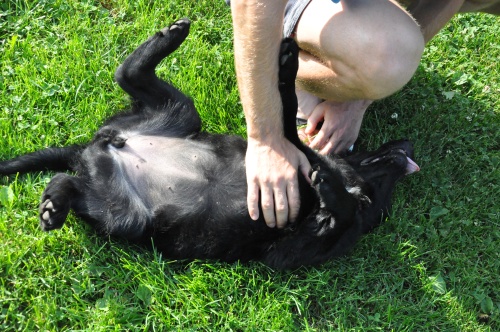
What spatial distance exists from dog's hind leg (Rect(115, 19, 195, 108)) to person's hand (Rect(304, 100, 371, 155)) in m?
0.83

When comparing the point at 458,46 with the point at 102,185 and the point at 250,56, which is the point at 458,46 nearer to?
the point at 250,56

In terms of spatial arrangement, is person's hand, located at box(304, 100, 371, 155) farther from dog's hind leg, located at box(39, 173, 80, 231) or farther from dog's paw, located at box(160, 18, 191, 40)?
dog's hind leg, located at box(39, 173, 80, 231)

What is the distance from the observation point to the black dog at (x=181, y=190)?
9.07 ft

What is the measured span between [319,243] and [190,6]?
6.21 ft

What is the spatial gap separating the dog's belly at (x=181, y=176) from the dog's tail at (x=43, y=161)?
0.25 metres

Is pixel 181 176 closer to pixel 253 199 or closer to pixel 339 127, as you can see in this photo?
pixel 253 199

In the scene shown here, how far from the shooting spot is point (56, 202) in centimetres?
260

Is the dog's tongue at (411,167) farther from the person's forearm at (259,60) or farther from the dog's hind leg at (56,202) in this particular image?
the dog's hind leg at (56,202)

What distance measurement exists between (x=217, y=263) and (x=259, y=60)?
3.37 feet

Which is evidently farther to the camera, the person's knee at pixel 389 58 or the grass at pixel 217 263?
the person's knee at pixel 389 58

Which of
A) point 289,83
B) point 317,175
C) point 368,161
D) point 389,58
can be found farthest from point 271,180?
point 389,58

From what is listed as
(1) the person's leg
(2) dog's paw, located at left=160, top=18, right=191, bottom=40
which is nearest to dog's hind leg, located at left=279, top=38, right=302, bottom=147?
(1) the person's leg

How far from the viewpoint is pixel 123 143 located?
291cm

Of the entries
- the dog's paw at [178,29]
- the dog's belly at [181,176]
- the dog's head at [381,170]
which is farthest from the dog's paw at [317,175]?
the dog's paw at [178,29]
